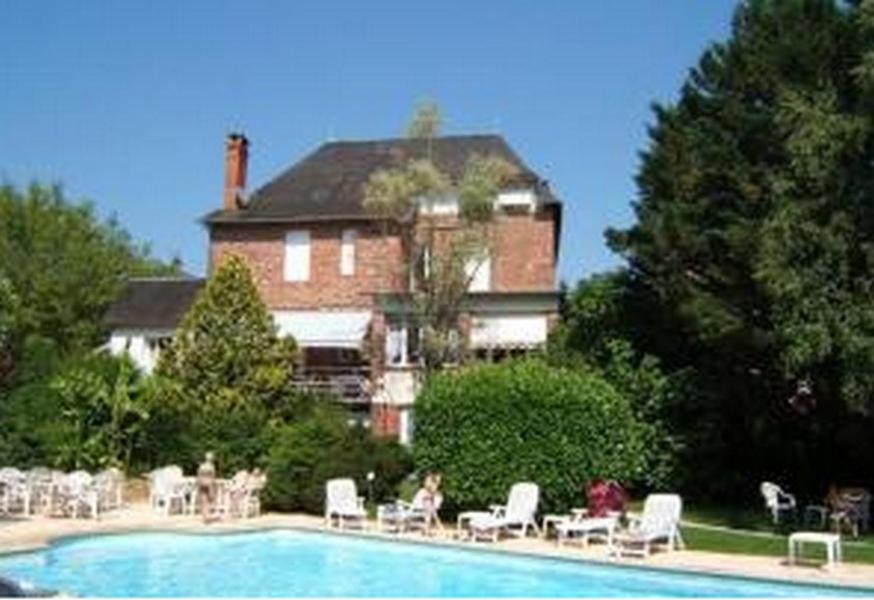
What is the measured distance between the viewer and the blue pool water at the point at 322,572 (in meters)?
23.5

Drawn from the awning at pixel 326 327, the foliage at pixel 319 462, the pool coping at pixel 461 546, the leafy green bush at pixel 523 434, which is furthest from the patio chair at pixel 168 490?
the awning at pixel 326 327

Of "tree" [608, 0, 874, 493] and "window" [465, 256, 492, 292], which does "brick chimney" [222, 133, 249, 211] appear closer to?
"window" [465, 256, 492, 292]

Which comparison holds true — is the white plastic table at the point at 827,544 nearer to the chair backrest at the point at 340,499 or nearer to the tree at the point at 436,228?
the chair backrest at the point at 340,499

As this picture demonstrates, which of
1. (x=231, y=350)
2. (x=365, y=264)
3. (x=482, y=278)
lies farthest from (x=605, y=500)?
(x=365, y=264)

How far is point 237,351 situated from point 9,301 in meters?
14.0

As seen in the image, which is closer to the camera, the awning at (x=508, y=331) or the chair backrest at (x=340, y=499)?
the chair backrest at (x=340, y=499)

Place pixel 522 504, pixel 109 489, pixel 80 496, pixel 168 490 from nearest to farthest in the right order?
pixel 522 504 → pixel 80 496 → pixel 109 489 → pixel 168 490

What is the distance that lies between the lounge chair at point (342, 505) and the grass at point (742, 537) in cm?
759

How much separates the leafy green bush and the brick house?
15.4 metres

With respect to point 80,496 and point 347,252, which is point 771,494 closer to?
point 80,496

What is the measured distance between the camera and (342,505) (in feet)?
103

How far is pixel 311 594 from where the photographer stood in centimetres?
2325

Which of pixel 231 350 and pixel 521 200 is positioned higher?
pixel 521 200

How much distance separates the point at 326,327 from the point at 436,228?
8.33 metres
